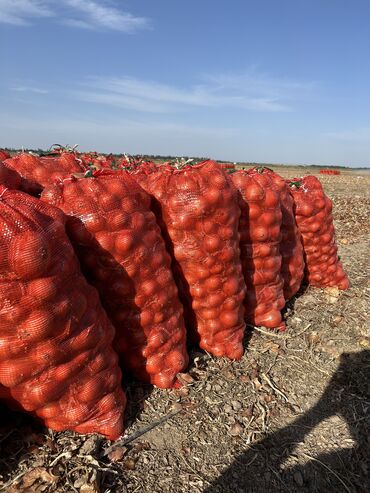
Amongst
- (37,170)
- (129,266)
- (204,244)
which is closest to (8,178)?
(37,170)

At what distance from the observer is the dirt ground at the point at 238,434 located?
199 cm

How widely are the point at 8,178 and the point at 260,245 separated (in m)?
1.69

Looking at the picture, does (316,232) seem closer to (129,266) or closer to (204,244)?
(204,244)

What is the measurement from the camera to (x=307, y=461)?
2314 mm

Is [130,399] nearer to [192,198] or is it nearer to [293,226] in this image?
[192,198]

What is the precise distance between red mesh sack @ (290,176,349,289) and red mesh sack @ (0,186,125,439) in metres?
2.21

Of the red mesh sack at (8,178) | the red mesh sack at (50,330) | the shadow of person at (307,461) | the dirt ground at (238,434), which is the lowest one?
the shadow of person at (307,461)

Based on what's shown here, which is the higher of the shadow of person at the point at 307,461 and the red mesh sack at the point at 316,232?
the red mesh sack at the point at 316,232

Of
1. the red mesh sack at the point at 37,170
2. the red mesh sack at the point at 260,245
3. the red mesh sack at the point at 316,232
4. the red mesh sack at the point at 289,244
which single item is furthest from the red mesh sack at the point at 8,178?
the red mesh sack at the point at 316,232

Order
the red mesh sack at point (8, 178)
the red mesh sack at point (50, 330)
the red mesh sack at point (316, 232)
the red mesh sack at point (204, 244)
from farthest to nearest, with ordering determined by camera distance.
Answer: the red mesh sack at point (316, 232), the red mesh sack at point (204, 244), the red mesh sack at point (8, 178), the red mesh sack at point (50, 330)

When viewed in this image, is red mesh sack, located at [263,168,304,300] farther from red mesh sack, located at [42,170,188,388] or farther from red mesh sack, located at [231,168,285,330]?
red mesh sack, located at [42,170,188,388]

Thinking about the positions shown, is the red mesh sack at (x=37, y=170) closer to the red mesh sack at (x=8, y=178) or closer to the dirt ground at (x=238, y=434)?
the red mesh sack at (x=8, y=178)

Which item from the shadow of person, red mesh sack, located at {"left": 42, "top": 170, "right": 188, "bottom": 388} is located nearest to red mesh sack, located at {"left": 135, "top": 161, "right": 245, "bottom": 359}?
red mesh sack, located at {"left": 42, "top": 170, "right": 188, "bottom": 388}

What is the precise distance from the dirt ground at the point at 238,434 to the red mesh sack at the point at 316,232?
782 mm
